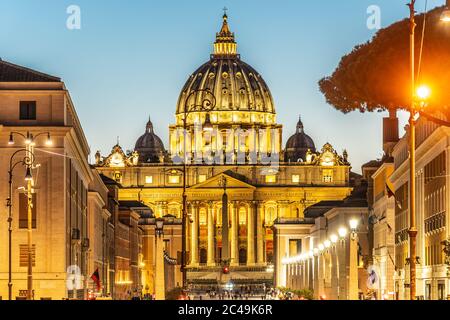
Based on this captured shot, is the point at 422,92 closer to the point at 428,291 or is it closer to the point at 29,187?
the point at 29,187

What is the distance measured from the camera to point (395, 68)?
43.4 m

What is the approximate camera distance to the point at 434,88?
139 feet

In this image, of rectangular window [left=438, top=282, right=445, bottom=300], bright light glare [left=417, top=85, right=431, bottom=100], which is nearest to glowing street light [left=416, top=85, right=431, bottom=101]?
bright light glare [left=417, top=85, right=431, bottom=100]

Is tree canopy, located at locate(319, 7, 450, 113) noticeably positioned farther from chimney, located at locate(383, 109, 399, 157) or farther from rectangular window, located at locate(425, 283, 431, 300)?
chimney, located at locate(383, 109, 399, 157)

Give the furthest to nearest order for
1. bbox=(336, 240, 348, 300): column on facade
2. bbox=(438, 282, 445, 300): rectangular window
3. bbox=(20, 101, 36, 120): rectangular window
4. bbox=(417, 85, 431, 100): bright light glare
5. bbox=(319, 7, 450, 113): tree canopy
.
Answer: bbox=(336, 240, 348, 300): column on facade
bbox=(20, 101, 36, 120): rectangular window
bbox=(438, 282, 445, 300): rectangular window
bbox=(319, 7, 450, 113): tree canopy
bbox=(417, 85, 431, 100): bright light glare

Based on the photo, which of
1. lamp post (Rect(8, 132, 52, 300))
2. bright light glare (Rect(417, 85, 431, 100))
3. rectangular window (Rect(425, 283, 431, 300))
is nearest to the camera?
bright light glare (Rect(417, 85, 431, 100))

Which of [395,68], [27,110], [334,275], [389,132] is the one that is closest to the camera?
[395,68]

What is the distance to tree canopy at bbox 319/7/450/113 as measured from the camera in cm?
→ 4203

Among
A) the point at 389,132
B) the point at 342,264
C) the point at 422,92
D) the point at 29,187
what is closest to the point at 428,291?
the point at 29,187

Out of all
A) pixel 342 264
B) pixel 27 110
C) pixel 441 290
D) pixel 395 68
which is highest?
pixel 27 110

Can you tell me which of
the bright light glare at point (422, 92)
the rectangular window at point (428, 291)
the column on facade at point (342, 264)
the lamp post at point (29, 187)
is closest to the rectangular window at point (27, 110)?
the lamp post at point (29, 187)

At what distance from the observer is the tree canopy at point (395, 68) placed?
138 ft
